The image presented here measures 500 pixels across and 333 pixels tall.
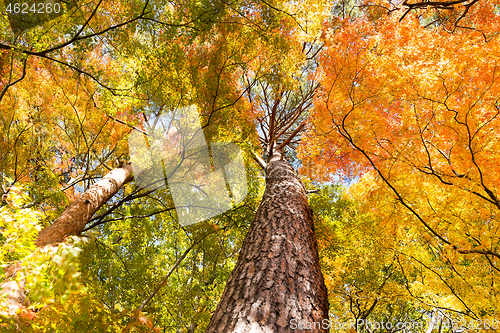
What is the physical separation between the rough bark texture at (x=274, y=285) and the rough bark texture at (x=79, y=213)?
266cm

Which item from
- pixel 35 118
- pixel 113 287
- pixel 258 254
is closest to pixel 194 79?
pixel 258 254

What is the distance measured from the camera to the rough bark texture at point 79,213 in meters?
3.56

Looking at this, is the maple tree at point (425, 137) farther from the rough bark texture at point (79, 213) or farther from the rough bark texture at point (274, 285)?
the rough bark texture at point (79, 213)

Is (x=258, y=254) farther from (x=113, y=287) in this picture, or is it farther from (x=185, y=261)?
(x=185, y=261)

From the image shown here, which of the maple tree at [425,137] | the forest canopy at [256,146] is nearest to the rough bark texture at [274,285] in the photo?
the forest canopy at [256,146]

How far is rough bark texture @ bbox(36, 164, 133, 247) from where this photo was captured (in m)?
3.56

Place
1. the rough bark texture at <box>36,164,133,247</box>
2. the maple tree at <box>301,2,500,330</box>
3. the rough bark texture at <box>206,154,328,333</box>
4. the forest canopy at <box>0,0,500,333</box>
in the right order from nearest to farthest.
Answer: the rough bark texture at <box>206,154,328,333</box>, the forest canopy at <box>0,0,500,333</box>, the rough bark texture at <box>36,164,133,247</box>, the maple tree at <box>301,2,500,330</box>

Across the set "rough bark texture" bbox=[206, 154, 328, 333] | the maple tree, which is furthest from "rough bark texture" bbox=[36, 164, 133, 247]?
the maple tree

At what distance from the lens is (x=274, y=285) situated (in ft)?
6.13

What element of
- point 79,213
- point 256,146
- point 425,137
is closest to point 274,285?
point 79,213

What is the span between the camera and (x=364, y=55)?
5512 mm

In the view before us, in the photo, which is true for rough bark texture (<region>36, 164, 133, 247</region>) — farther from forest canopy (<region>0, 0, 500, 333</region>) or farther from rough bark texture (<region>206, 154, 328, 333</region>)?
rough bark texture (<region>206, 154, 328, 333</region>)

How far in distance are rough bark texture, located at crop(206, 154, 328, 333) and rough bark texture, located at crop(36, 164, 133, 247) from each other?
2660 millimetres

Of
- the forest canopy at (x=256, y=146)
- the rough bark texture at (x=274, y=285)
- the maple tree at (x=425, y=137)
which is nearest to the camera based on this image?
the rough bark texture at (x=274, y=285)
